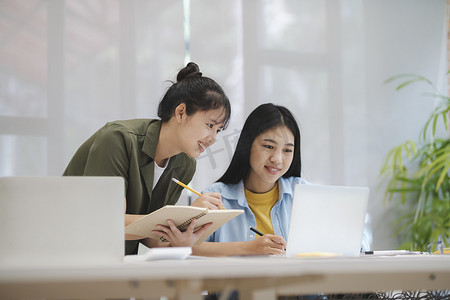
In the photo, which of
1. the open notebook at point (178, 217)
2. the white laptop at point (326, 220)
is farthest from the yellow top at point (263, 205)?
the white laptop at point (326, 220)

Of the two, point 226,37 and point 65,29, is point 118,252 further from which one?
point 226,37

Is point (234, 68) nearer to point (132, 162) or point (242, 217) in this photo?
point (242, 217)

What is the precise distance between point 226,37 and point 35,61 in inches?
52.1

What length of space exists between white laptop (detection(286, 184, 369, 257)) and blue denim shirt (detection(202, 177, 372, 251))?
746 mm

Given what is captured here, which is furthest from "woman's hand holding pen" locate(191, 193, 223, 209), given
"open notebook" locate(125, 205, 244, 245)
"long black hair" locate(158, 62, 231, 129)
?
"long black hair" locate(158, 62, 231, 129)

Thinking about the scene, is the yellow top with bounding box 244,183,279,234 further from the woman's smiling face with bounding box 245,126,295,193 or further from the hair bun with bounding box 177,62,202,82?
the hair bun with bounding box 177,62,202,82

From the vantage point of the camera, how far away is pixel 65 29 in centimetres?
349

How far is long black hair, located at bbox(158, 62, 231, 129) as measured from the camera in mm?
2238

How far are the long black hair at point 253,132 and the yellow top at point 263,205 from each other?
0.33 feet

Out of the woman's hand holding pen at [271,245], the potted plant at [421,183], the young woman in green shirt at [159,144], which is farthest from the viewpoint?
the potted plant at [421,183]

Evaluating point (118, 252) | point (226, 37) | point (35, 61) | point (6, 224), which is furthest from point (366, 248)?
point (35, 61)

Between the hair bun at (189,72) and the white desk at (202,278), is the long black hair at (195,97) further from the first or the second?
the white desk at (202,278)

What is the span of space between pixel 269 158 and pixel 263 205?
22 cm

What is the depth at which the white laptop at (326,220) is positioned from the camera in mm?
1553
